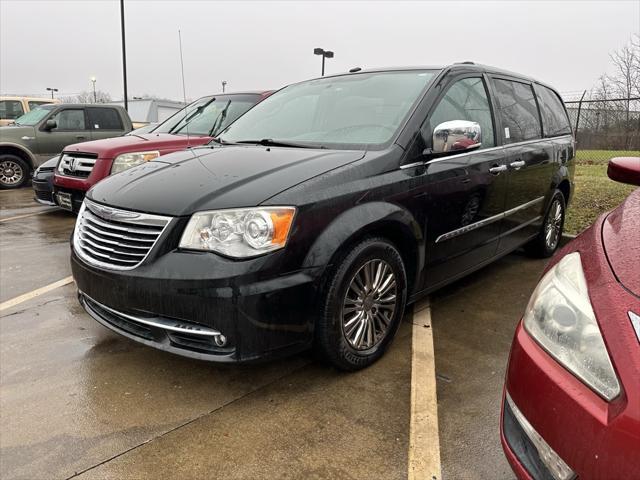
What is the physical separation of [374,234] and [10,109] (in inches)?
526

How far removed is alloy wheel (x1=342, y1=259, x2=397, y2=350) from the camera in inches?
102

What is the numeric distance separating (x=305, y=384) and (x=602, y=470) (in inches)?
65.2

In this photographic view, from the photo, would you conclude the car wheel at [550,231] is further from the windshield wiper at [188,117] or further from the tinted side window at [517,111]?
the windshield wiper at [188,117]

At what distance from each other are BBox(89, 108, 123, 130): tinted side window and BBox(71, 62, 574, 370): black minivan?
723cm

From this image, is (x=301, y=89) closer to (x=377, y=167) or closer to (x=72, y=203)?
(x=377, y=167)

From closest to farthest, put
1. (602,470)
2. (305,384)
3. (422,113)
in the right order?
(602,470) < (305,384) < (422,113)

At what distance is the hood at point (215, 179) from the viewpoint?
2.34 meters

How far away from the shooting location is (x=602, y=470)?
47.3 inches

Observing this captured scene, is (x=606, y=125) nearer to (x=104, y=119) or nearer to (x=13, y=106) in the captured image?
(x=104, y=119)

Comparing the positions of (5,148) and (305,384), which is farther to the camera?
(5,148)

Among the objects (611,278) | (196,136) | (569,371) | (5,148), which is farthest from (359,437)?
(5,148)

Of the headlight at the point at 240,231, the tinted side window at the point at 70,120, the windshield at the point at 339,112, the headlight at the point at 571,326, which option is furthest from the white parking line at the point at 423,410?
the tinted side window at the point at 70,120

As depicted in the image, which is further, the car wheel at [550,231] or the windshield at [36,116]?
the windshield at [36,116]

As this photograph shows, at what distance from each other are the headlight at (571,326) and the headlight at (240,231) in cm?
110
